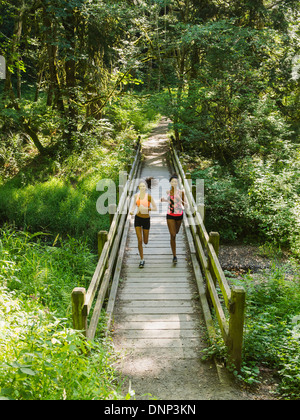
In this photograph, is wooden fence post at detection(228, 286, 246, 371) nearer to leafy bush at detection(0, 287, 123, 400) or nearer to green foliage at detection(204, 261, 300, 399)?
green foliage at detection(204, 261, 300, 399)

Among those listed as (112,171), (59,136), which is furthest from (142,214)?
(59,136)

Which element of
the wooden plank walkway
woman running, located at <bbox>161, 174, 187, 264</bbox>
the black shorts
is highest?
woman running, located at <bbox>161, 174, 187, 264</bbox>

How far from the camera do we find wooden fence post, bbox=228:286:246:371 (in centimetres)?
417

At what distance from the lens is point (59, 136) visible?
1616 cm

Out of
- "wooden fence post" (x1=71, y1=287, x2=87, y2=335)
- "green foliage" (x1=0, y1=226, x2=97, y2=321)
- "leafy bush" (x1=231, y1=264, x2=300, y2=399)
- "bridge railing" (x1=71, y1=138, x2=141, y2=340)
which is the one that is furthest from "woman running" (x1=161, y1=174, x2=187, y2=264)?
"wooden fence post" (x1=71, y1=287, x2=87, y2=335)

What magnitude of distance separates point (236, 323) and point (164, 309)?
1887mm

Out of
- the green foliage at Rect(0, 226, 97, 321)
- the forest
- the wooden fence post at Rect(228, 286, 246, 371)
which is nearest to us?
the wooden fence post at Rect(228, 286, 246, 371)

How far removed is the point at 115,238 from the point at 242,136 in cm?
861

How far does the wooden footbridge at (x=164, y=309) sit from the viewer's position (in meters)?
4.23

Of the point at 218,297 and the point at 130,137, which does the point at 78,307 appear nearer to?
the point at 218,297

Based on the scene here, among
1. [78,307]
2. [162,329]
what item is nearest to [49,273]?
[162,329]

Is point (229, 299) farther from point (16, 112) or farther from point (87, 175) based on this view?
point (16, 112)

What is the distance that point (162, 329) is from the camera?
542 cm

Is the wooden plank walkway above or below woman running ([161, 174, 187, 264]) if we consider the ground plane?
below
